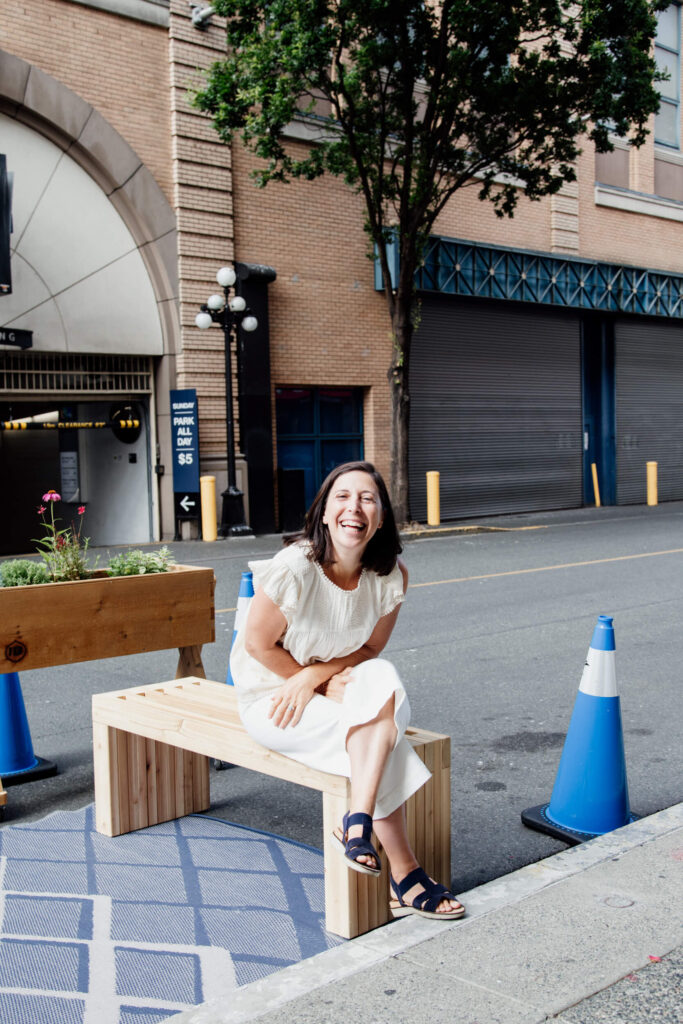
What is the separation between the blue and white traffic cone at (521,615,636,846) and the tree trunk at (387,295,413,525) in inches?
550

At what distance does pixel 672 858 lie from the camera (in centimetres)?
375

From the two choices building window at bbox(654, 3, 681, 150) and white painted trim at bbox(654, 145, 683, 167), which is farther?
white painted trim at bbox(654, 145, 683, 167)

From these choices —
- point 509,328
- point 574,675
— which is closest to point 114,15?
point 509,328

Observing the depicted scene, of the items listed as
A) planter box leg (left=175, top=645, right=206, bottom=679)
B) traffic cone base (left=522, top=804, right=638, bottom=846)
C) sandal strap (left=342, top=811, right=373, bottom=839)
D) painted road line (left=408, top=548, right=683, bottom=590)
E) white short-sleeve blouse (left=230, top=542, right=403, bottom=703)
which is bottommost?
traffic cone base (left=522, top=804, right=638, bottom=846)

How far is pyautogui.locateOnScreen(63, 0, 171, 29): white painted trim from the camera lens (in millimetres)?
16219

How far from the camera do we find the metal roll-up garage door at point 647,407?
26.2 meters

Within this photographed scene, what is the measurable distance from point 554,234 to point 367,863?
75.5 ft

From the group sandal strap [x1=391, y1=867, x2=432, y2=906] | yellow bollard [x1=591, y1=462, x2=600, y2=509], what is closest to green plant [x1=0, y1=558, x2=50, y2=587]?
sandal strap [x1=391, y1=867, x2=432, y2=906]

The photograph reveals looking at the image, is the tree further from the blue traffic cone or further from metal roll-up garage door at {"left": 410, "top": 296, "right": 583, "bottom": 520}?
the blue traffic cone

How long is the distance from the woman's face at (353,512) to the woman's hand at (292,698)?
0.47 meters

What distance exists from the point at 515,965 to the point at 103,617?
2.58 metres

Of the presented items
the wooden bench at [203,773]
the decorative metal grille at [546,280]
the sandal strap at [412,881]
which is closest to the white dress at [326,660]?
the wooden bench at [203,773]

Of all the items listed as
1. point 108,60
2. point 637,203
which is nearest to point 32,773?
point 108,60

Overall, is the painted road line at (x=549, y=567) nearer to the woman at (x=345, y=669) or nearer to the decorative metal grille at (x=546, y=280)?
the woman at (x=345, y=669)
